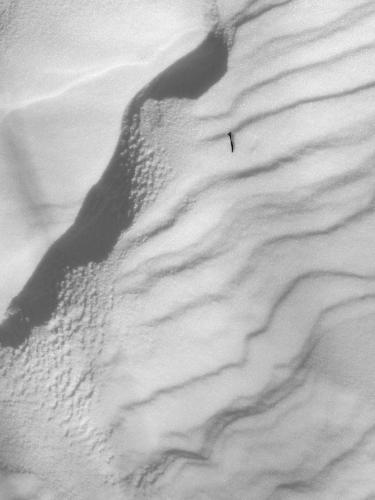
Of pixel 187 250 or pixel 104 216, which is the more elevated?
pixel 104 216

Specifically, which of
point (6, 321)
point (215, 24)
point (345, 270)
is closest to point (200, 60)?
point (215, 24)

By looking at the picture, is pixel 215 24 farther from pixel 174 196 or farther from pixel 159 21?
pixel 174 196

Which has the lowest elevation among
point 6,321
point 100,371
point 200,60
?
point 100,371

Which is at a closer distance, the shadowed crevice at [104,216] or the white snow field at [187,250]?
the white snow field at [187,250]

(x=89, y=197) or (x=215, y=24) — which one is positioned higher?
(x=215, y=24)

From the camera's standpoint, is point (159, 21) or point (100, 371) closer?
point (100, 371)

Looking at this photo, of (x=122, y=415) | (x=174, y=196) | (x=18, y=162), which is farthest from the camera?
(x=18, y=162)

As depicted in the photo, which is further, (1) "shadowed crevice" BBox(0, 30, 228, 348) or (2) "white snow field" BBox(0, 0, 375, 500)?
(1) "shadowed crevice" BBox(0, 30, 228, 348)

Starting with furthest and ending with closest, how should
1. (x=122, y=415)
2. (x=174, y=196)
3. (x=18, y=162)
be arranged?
(x=18, y=162), (x=174, y=196), (x=122, y=415)
